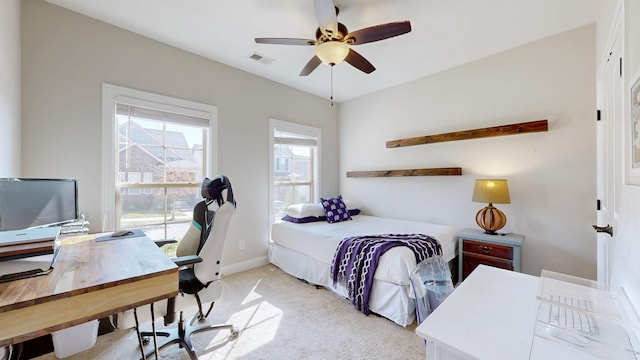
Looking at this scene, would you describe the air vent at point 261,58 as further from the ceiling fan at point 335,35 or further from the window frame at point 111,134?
the window frame at point 111,134

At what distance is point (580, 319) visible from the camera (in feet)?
2.92

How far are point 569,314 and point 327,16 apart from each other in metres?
2.12

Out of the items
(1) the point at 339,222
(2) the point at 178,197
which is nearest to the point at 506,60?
(1) the point at 339,222

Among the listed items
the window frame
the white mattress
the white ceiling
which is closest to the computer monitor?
the window frame

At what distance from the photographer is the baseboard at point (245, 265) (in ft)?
10.4

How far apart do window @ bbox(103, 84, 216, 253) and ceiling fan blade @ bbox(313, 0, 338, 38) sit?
5.91 feet

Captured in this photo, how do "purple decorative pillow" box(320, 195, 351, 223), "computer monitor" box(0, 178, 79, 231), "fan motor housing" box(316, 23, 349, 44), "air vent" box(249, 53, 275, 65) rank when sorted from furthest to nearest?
"purple decorative pillow" box(320, 195, 351, 223), "air vent" box(249, 53, 275, 65), "fan motor housing" box(316, 23, 349, 44), "computer monitor" box(0, 178, 79, 231)

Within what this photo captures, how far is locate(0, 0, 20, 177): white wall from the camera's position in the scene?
5.26 feet

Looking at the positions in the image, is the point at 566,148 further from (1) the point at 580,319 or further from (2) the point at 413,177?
(1) the point at 580,319

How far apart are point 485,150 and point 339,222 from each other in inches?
81.8

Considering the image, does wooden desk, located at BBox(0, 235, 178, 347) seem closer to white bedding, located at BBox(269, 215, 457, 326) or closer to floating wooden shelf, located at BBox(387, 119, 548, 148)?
white bedding, located at BBox(269, 215, 457, 326)

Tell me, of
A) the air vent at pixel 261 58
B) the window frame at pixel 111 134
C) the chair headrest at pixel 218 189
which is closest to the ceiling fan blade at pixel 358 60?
the air vent at pixel 261 58

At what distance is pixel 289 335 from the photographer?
6.56ft

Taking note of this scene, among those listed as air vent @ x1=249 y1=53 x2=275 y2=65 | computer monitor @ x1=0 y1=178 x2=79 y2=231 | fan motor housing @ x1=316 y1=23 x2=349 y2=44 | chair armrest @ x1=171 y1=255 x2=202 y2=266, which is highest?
air vent @ x1=249 y1=53 x2=275 y2=65
